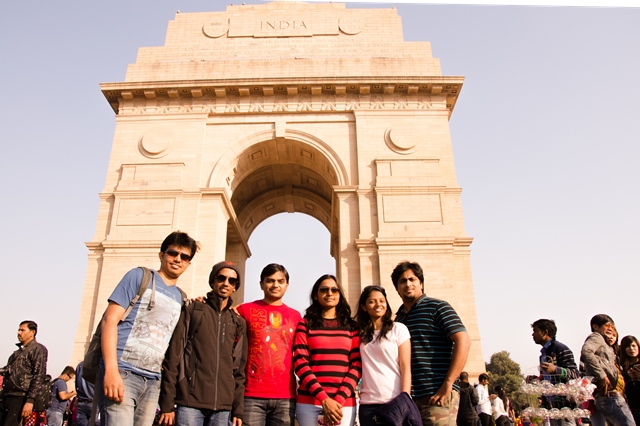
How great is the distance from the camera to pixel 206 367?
4.06 meters

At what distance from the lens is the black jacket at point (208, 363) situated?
13.0ft

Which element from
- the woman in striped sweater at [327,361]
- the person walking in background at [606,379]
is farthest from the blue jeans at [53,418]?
the person walking in background at [606,379]

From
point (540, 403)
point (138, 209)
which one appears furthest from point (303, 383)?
point (138, 209)

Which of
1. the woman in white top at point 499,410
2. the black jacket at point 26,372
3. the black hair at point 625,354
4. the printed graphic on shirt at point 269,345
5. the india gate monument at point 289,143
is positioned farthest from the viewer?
the india gate monument at point 289,143

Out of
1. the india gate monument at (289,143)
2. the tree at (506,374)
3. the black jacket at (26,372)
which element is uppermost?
the india gate monument at (289,143)

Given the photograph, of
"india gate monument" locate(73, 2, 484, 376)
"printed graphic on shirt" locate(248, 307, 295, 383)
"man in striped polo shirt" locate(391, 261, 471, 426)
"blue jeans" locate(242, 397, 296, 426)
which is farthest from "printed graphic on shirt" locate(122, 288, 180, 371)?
"india gate monument" locate(73, 2, 484, 376)

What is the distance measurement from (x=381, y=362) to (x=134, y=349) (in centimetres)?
209

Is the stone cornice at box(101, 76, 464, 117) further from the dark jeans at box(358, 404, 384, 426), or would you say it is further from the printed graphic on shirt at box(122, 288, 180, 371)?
the dark jeans at box(358, 404, 384, 426)

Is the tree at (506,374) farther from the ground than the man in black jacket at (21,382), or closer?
farther from the ground

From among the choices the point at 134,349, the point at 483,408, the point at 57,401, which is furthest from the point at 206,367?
the point at 483,408

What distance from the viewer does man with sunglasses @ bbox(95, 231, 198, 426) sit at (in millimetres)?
3514

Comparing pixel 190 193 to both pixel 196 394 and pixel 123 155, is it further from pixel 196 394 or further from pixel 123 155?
pixel 196 394

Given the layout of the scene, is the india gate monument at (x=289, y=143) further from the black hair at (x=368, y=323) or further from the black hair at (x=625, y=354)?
the black hair at (x=368, y=323)

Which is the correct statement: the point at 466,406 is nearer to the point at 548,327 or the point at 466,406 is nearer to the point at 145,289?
the point at 548,327
